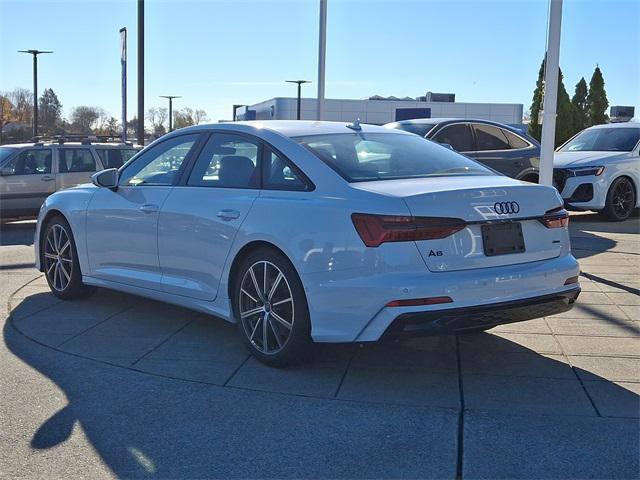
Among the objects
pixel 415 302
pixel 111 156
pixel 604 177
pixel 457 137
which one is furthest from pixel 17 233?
pixel 415 302

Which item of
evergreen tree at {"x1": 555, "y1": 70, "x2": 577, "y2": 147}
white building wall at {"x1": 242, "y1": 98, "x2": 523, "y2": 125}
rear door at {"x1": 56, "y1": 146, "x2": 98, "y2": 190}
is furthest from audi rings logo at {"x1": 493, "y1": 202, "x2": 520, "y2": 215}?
white building wall at {"x1": 242, "y1": 98, "x2": 523, "y2": 125}

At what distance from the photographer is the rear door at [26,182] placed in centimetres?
1308

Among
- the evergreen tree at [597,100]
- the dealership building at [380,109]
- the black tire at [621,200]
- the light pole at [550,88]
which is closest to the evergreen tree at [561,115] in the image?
the evergreen tree at [597,100]

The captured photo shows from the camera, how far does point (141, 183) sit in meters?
5.91

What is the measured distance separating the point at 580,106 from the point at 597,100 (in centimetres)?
229

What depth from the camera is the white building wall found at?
61844 mm

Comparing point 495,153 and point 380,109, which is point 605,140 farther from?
point 380,109

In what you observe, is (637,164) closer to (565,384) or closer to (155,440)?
(565,384)

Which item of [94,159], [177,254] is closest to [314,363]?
[177,254]

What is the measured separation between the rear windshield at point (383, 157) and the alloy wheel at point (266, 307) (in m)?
0.76

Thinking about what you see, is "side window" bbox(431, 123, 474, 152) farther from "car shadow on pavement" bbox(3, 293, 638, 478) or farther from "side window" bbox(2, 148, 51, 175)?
"side window" bbox(2, 148, 51, 175)

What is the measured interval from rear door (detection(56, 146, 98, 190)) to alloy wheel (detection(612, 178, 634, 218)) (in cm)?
919

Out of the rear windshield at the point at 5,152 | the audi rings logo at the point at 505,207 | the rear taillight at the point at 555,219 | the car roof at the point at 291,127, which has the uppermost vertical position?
the car roof at the point at 291,127

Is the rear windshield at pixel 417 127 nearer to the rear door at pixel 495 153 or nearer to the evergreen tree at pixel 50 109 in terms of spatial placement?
the rear door at pixel 495 153
